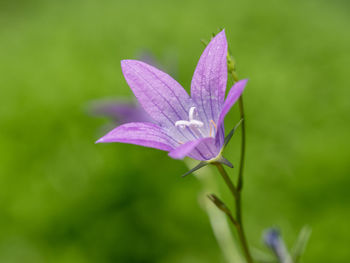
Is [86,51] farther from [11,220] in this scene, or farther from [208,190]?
[208,190]

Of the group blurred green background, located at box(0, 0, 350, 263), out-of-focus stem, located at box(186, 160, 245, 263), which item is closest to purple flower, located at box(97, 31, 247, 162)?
out-of-focus stem, located at box(186, 160, 245, 263)

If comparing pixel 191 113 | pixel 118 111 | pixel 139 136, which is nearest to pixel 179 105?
pixel 191 113

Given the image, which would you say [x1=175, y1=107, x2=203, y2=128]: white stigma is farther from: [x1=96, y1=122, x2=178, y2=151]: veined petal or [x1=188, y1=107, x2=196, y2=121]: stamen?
[x1=96, y1=122, x2=178, y2=151]: veined petal

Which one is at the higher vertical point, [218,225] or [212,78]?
[212,78]

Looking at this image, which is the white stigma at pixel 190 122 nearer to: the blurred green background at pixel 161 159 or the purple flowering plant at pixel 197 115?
the purple flowering plant at pixel 197 115

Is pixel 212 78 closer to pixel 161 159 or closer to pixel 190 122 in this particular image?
pixel 190 122

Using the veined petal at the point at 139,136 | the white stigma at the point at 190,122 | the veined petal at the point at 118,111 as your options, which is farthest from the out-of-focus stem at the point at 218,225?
the veined petal at the point at 139,136
